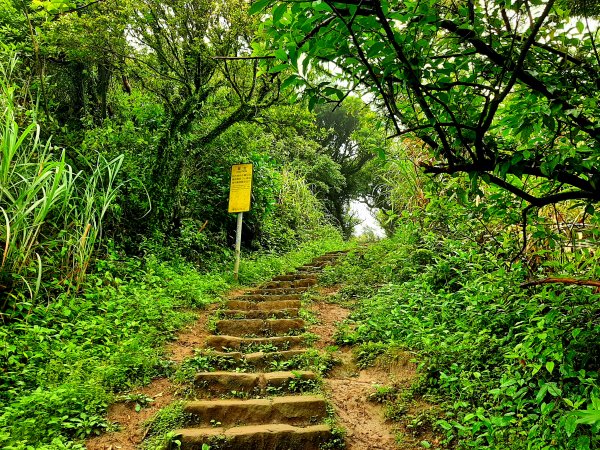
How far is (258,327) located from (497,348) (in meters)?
2.54

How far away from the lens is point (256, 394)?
314 centimetres

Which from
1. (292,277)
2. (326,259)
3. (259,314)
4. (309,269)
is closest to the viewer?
(259,314)

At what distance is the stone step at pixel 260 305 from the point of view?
505 centimetres

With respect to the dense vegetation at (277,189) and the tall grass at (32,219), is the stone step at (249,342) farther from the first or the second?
the tall grass at (32,219)

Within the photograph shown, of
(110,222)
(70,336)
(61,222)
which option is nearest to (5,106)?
(61,222)

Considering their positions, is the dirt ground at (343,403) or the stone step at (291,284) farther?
the stone step at (291,284)

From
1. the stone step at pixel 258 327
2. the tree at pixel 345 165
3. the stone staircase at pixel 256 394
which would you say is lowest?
the stone staircase at pixel 256 394

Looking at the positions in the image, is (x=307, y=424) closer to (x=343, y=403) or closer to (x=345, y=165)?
(x=343, y=403)

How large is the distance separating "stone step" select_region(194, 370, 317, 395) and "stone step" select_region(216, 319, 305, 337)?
1.03 metres

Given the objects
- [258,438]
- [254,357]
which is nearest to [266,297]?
[254,357]

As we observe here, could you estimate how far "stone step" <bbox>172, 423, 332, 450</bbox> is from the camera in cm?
256

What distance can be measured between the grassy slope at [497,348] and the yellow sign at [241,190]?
9.43ft

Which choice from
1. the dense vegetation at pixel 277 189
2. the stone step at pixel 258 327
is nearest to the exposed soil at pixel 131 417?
the dense vegetation at pixel 277 189

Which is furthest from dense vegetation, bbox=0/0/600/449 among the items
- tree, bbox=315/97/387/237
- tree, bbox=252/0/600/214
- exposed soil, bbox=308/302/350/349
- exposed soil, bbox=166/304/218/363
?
tree, bbox=315/97/387/237
